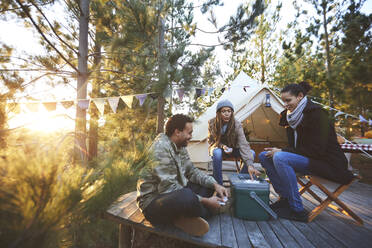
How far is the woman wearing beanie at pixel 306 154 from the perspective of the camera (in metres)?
1.68

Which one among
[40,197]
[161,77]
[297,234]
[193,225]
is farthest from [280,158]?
[40,197]

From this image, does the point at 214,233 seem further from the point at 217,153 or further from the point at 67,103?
the point at 67,103

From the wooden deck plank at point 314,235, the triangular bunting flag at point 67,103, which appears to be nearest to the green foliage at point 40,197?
the wooden deck plank at point 314,235

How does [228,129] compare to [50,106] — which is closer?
[228,129]

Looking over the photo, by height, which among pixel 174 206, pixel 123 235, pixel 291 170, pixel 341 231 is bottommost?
pixel 123 235

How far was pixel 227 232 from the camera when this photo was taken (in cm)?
149

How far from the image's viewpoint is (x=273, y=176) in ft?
6.83

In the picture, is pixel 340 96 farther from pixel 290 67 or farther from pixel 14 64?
pixel 14 64

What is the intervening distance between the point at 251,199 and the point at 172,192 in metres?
0.82

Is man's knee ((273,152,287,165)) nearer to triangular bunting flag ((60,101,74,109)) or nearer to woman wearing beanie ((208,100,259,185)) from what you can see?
woman wearing beanie ((208,100,259,185))

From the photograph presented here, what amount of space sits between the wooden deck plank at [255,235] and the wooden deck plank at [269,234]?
0.03 meters

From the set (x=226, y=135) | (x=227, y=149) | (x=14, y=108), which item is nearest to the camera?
(x=14, y=108)

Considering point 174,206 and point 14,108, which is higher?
point 14,108

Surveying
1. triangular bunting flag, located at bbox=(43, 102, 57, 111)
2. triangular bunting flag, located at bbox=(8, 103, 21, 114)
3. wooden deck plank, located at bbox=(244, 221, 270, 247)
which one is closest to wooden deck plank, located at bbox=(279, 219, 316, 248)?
wooden deck plank, located at bbox=(244, 221, 270, 247)
